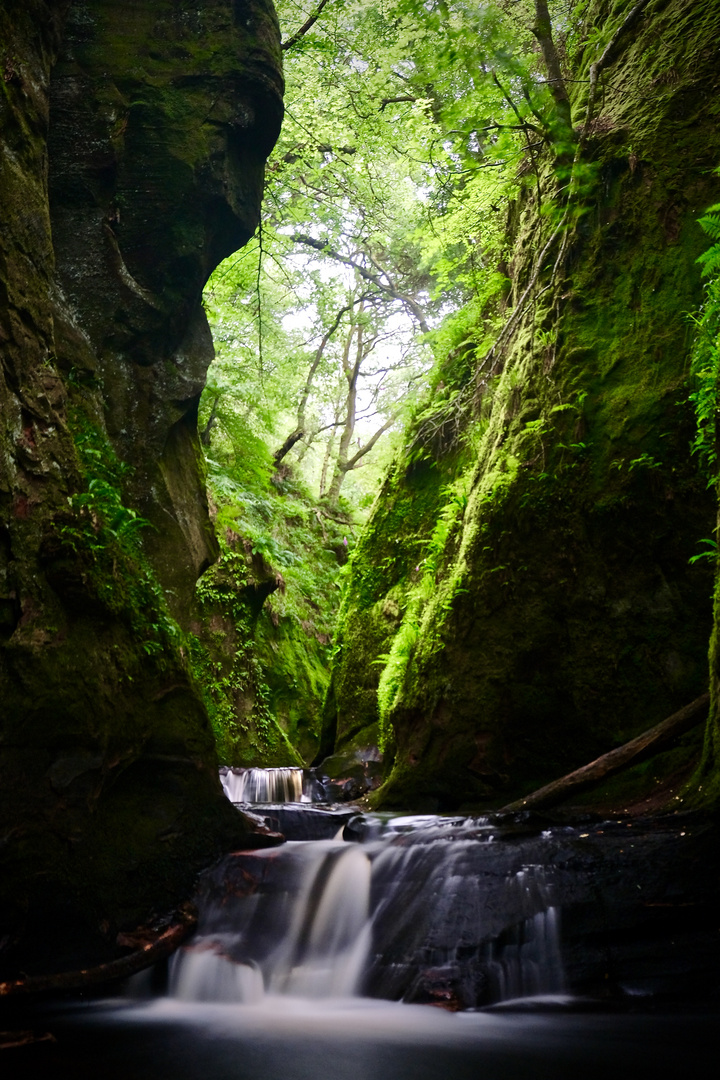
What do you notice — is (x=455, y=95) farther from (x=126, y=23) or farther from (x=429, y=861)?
(x=429, y=861)

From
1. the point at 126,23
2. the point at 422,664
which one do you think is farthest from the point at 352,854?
the point at 126,23

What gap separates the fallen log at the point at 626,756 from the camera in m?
5.19

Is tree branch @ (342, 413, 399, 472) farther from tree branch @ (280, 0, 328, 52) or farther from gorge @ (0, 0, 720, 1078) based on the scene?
tree branch @ (280, 0, 328, 52)

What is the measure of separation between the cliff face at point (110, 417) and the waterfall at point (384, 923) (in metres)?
0.50

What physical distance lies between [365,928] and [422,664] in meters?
3.30

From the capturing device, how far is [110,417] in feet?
24.8

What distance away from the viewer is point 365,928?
15.6ft

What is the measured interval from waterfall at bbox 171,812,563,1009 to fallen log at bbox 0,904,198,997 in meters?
0.12

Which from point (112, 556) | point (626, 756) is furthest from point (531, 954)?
point (112, 556)

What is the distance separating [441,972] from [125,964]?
6.55 ft

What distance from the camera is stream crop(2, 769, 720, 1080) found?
336 cm

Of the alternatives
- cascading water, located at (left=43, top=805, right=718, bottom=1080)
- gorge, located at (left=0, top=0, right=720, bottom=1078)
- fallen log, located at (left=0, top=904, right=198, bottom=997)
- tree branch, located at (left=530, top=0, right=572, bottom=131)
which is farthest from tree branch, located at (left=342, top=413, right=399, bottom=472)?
fallen log, located at (left=0, top=904, right=198, bottom=997)

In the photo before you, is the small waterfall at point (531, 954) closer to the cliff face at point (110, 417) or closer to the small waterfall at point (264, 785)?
the cliff face at point (110, 417)

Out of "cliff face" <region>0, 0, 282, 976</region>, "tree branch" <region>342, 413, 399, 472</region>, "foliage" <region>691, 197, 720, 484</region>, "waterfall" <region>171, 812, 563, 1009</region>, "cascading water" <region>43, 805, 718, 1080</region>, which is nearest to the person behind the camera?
"cascading water" <region>43, 805, 718, 1080</region>
